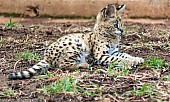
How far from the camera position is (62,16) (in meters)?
11.2

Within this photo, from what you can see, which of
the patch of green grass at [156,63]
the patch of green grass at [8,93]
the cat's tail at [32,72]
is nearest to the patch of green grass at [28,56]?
the cat's tail at [32,72]

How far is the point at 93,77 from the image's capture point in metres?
6.19

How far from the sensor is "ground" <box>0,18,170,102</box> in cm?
544

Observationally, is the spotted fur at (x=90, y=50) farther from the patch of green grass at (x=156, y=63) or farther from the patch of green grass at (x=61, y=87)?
the patch of green grass at (x=61, y=87)

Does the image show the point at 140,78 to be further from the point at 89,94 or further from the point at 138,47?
the point at 138,47

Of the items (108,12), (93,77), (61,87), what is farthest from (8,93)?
(108,12)

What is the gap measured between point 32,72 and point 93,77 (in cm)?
78

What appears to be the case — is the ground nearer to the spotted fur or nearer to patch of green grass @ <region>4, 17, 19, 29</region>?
the spotted fur

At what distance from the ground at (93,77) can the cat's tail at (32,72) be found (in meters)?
0.08

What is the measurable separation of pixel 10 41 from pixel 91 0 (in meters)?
2.63

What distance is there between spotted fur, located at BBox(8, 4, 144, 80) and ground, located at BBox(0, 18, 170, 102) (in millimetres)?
122

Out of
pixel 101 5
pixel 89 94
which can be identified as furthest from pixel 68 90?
pixel 101 5

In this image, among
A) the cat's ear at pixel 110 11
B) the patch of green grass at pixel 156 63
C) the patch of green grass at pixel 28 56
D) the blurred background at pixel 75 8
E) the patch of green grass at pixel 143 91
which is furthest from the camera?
the blurred background at pixel 75 8

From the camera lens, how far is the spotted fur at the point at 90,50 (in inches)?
266
